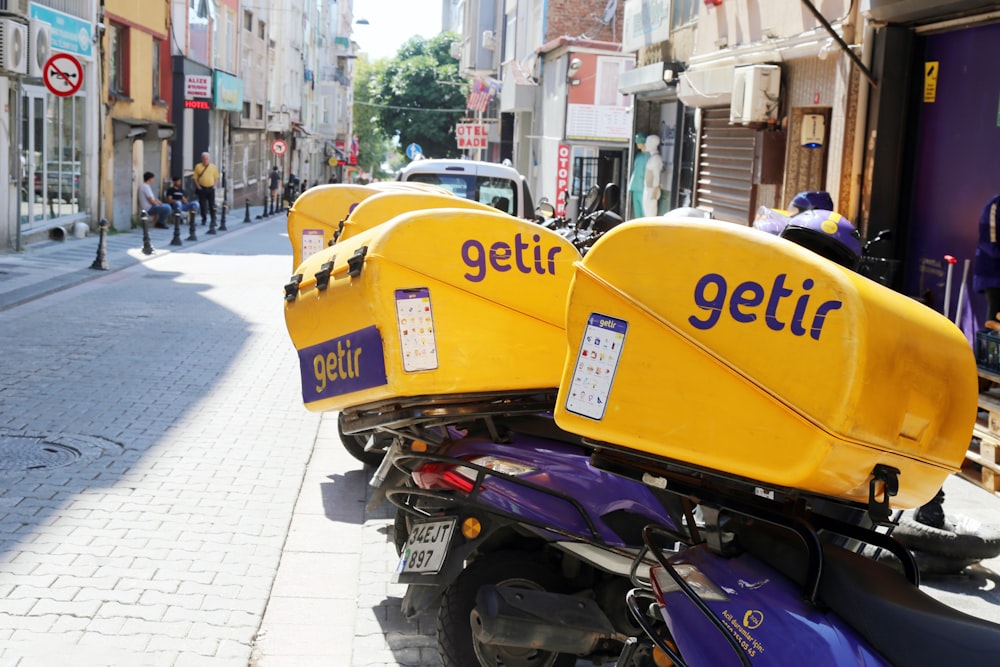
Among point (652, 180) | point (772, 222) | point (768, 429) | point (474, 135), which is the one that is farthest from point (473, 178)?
point (474, 135)

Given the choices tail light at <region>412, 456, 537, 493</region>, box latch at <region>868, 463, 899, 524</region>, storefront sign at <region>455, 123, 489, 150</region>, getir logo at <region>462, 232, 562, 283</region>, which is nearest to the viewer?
box latch at <region>868, 463, 899, 524</region>

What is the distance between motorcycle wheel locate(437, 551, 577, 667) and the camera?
419 centimetres

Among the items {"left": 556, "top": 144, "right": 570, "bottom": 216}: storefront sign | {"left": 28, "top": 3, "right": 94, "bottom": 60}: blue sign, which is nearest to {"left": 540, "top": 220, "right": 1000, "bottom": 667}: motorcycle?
{"left": 28, "top": 3, "right": 94, "bottom": 60}: blue sign

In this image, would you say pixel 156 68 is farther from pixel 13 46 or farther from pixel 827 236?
pixel 827 236

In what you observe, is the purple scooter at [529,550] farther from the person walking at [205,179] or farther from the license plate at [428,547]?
the person walking at [205,179]

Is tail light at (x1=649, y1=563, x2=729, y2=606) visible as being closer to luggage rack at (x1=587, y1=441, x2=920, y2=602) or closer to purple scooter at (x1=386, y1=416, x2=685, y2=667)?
luggage rack at (x1=587, y1=441, x2=920, y2=602)

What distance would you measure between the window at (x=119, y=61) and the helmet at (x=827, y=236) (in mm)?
25991

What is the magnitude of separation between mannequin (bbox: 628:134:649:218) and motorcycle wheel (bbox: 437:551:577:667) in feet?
59.2

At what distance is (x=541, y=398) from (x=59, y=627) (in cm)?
210

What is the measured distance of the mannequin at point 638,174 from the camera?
22.1 metres

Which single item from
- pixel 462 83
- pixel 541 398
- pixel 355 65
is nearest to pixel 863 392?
pixel 541 398

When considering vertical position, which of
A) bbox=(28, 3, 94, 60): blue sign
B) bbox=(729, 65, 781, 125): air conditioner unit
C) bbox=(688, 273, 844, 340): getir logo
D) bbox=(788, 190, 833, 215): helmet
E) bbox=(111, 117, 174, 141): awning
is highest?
bbox=(28, 3, 94, 60): blue sign

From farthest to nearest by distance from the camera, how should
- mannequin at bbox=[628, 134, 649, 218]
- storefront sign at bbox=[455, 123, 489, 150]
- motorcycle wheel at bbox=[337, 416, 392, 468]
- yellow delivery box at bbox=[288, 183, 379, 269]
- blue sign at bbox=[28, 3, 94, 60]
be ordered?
1. storefront sign at bbox=[455, 123, 489, 150]
2. mannequin at bbox=[628, 134, 649, 218]
3. blue sign at bbox=[28, 3, 94, 60]
4. yellow delivery box at bbox=[288, 183, 379, 269]
5. motorcycle wheel at bbox=[337, 416, 392, 468]

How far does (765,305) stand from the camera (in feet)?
9.95
